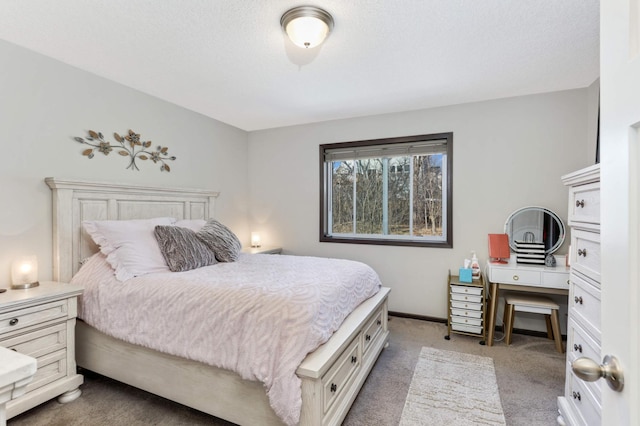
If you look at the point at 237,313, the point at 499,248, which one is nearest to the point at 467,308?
the point at 499,248

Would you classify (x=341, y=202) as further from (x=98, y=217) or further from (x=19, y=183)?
(x=19, y=183)

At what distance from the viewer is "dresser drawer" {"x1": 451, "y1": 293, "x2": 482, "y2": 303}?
2.98 meters

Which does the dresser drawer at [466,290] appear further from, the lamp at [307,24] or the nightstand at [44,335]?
the nightstand at [44,335]

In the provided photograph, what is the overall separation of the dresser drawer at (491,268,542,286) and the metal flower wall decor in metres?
3.42

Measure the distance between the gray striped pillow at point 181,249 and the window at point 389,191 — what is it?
1.75 metres

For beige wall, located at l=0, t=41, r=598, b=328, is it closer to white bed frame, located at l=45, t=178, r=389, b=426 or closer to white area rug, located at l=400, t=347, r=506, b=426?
white bed frame, located at l=45, t=178, r=389, b=426

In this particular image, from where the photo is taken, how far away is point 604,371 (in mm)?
630

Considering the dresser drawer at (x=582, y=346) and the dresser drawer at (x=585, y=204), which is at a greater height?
the dresser drawer at (x=585, y=204)

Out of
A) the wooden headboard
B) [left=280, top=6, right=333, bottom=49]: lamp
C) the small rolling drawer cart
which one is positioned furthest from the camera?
the small rolling drawer cart

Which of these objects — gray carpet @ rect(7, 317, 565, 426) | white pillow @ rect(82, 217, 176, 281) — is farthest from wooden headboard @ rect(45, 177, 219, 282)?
gray carpet @ rect(7, 317, 565, 426)

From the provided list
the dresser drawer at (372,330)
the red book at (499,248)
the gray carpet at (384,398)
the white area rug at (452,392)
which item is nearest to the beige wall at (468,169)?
the red book at (499,248)

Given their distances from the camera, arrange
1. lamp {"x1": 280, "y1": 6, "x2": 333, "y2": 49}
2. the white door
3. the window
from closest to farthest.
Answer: the white door → lamp {"x1": 280, "y1": 6, "x2": 333, "y2": 49} → the window

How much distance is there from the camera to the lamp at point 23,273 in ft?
6.98

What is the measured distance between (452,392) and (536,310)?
1.23 m
